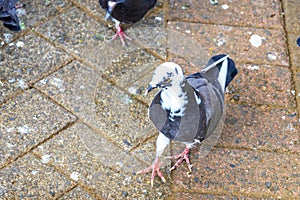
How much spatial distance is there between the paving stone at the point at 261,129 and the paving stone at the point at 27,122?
3.68ft

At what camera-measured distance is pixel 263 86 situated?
3938mm

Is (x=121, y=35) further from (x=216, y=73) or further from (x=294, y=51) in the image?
(x=294, y=51)

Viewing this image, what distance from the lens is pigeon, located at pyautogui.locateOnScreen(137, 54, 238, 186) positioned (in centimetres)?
289

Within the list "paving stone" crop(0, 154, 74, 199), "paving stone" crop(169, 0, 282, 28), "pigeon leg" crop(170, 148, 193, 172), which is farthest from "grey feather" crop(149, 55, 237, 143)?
"paving stone" crop(169, 0, 282, 28)

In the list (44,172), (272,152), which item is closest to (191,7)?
(272,152)

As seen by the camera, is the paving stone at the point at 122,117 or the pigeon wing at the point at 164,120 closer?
the pigeon wing at the point at 164,120

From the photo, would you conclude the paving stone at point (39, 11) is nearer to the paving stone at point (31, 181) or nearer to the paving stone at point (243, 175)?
the paving stone at point (31, 181)

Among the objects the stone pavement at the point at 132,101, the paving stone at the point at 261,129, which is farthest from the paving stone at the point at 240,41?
the paving stone at the point at 261,129

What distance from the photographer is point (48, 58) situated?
4086 millimetres

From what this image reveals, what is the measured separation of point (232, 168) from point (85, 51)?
1.51 m

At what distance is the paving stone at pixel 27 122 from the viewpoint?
11.6 feet

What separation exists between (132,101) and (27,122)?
0.76m

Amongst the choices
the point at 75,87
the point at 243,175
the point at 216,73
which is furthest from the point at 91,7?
the point at 243,175

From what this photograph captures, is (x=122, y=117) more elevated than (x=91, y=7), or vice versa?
(x=91, y=7)
